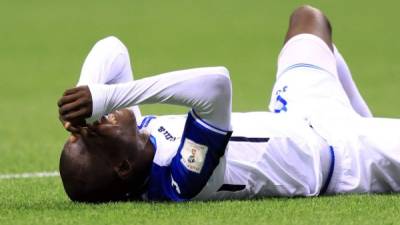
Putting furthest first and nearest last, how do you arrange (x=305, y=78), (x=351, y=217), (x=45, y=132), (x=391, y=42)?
(x=391, y=42)
(x=45, y=132)
(x=305, y=78)
(x=351, y=217)

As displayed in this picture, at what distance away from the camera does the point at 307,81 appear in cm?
773

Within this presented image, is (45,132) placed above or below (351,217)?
below

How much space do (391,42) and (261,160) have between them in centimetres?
1345

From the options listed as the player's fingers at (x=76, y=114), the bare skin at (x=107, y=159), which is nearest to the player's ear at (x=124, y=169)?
the bare skin at (x=107, y=159)

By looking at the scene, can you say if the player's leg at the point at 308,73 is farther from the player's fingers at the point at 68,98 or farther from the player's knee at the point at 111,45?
the player's fingers at the point at 68,98

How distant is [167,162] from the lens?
6.48 meters

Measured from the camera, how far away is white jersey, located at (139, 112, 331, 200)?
6.55 meters

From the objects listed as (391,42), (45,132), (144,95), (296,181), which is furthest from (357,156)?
(391,42)

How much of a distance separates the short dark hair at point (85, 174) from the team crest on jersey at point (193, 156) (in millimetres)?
383

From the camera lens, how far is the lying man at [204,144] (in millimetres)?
6070

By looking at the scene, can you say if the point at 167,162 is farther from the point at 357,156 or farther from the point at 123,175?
the point at 357,156

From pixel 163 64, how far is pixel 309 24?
9939mm

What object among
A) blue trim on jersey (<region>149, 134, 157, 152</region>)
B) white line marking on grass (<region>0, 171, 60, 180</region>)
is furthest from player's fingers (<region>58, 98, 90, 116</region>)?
white line marking on grass (<region>0, 171, 60, 180</region>)

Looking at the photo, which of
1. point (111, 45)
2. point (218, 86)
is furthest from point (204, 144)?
point (111, 45)
